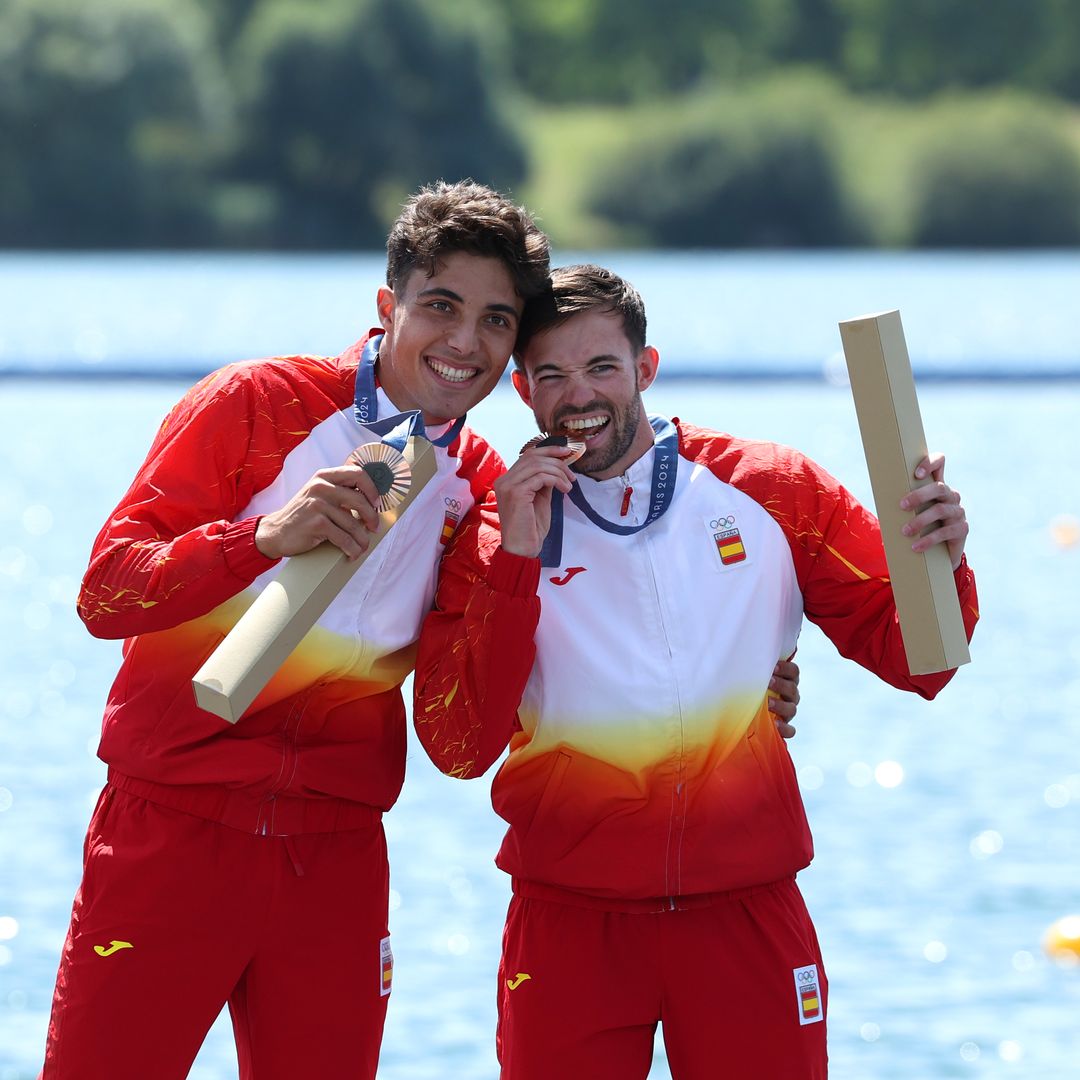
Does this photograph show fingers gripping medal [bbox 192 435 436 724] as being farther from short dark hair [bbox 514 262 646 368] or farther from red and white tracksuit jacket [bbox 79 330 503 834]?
short dark hair [bbox 514 262 646 368]

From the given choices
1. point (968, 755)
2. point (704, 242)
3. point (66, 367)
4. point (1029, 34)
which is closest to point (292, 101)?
point (704, 242)

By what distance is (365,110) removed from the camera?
48.4m

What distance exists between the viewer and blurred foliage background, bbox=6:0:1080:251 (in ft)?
145

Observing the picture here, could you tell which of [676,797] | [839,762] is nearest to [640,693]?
[676,797]

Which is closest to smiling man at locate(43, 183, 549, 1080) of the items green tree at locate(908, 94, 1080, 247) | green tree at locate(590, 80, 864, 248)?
green tree at locate(590, 80, 864, 248)

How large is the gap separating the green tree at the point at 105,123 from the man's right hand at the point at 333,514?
41.7 metres

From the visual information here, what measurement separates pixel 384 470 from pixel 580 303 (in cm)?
46

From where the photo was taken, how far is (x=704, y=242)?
153ft

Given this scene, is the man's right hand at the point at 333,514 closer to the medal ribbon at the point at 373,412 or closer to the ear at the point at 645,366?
the medal ribbon at the point at 373,412

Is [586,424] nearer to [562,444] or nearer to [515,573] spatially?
[562,444]

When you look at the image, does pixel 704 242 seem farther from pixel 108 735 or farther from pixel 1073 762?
pixel 108 735

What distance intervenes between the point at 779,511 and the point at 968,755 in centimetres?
501

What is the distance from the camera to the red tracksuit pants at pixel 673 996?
2.69 metres

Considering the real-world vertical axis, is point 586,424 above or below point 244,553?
above
